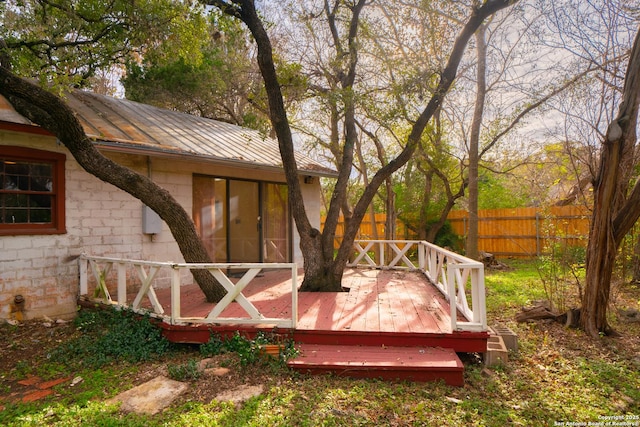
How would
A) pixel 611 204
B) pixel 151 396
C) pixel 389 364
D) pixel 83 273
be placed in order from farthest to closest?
pixel 83 273, pixel 611 204, pixel 389 364, pixel 151 396

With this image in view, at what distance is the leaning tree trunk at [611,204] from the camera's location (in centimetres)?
482

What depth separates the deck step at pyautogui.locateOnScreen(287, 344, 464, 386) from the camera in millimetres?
3846

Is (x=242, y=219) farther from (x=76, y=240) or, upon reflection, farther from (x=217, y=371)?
(x=217, y=371)

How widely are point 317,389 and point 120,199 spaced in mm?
4764

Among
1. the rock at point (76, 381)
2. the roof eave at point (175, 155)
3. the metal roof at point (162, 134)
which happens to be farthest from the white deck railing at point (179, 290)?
the metal roof at point (162, 134)

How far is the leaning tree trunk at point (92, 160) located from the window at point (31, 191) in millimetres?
1054

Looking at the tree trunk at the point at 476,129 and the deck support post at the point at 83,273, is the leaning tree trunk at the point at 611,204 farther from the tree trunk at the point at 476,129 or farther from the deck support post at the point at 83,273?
the deck support post at the point at 83,273

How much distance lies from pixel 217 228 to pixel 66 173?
8.98 feet

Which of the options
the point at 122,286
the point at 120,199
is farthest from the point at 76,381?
the point at 120,199

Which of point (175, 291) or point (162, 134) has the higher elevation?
point (162, 134)

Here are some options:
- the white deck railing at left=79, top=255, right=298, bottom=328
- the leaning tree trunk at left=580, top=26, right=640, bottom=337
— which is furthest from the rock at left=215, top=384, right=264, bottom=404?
the leaning tree trunk at left=580, top=26, right=640, bottom=337

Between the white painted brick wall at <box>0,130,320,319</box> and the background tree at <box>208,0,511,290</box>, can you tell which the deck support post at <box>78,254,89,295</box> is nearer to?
the white painted brick wall at <box>0,130,320,319</box>

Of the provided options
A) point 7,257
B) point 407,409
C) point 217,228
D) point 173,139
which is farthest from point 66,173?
point 407,409

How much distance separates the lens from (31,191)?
221 inches
